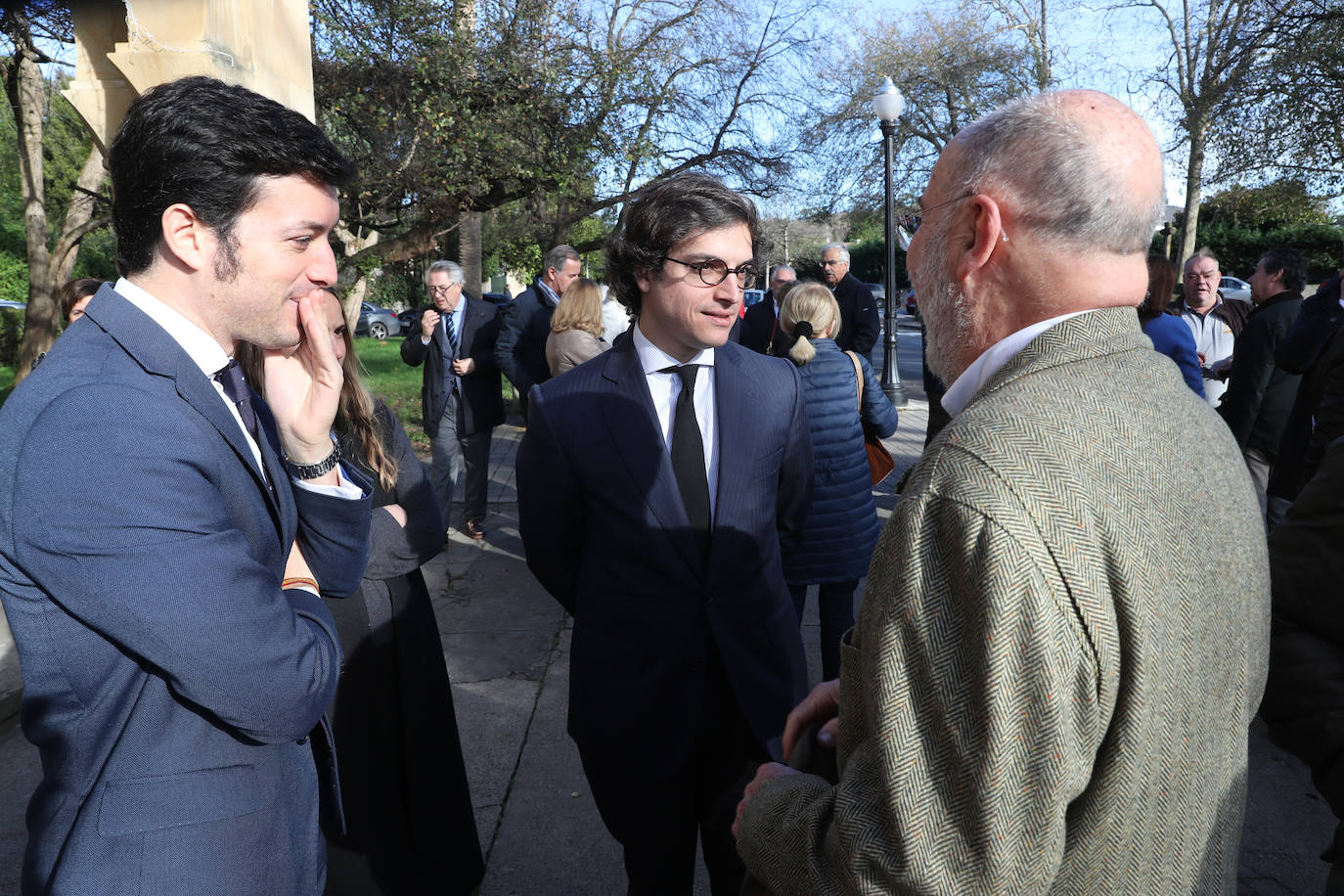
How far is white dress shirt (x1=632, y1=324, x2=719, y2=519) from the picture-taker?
239 cm

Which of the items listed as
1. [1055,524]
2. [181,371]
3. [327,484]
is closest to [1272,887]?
[1055,524]

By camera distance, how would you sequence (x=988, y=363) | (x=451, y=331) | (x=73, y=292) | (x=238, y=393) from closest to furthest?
(x=988, y=363), (x=238, y=393), (x=73, y=292), (x=451, y=331)

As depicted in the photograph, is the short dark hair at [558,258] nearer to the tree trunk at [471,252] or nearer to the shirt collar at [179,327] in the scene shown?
the shirt collar at [179,327]

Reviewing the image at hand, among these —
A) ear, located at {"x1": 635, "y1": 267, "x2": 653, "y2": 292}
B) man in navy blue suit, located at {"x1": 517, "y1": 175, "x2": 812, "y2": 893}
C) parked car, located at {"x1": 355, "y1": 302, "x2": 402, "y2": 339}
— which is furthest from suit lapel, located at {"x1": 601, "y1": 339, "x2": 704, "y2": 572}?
parked car, located at {"x1": 355, "y1": 302, "x2": 402, "y2": 339}

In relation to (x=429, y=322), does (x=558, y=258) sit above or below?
above

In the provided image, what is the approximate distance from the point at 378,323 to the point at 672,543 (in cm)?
3647

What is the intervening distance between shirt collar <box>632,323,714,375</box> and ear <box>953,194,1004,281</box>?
121cm

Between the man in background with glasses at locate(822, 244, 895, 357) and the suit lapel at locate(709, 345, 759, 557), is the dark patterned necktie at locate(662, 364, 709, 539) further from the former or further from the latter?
the man in background with glasses at locate(822, 244, 895, 357)

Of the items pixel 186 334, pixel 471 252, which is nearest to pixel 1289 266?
pixel 186 334

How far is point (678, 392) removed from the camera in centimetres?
243

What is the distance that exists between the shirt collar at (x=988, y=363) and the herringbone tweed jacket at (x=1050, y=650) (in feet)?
0.09

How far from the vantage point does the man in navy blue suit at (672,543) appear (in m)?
2.25

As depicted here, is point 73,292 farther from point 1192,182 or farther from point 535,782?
point 1192,182

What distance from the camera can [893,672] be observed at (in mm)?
1030
